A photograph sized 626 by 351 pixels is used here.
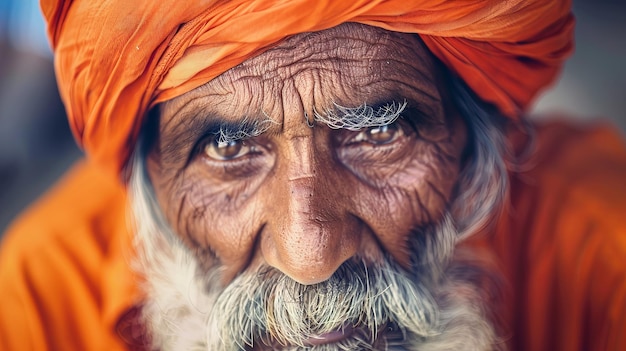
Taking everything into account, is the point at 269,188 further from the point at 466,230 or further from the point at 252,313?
the point at 466,230

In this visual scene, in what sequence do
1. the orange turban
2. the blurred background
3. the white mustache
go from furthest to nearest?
1. the blurred background
2. the white mustache
3. the orange turban

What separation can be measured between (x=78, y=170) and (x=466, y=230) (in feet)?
3.83

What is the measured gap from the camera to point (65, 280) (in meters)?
1.55

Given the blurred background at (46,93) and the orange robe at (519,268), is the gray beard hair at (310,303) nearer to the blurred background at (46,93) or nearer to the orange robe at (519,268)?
the orange robe at (519,268)

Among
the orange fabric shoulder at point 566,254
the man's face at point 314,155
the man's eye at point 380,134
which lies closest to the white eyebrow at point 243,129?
the man's face at point 314,155

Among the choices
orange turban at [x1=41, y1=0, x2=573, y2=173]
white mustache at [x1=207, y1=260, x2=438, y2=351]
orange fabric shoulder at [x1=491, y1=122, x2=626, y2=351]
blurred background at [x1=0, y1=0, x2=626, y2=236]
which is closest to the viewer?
orange turban at [x1=41, y1=0, x2=573, y2=173]

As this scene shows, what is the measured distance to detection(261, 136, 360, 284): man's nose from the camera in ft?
3.33

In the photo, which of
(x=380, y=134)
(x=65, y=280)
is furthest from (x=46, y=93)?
(x=380, y=134)

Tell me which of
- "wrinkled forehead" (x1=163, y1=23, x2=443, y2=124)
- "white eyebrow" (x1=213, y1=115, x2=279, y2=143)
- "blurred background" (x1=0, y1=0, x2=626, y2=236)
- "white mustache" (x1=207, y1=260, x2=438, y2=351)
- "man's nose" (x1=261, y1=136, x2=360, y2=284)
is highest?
"blurred background" (x1=0, y1=0, x2=626, y2=236)

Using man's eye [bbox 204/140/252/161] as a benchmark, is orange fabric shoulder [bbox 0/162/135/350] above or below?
below

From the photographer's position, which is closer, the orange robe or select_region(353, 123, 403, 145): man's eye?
select_region(353, 123, 403, 145): man's eye

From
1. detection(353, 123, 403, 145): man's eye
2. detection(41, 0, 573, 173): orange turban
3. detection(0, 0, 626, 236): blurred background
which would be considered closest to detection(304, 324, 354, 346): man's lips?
detection(353, 123, 403, 145): man's eye

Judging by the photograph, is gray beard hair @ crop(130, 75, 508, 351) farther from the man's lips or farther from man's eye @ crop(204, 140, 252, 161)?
man's eye @ crop(204, 140, 252, 161)

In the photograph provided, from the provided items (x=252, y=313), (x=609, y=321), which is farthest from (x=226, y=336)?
(x=609, y=321)
